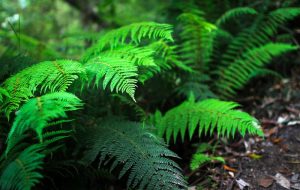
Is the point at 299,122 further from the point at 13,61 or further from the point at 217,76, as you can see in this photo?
the point at 13,61

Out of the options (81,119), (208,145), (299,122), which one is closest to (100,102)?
(81,119)

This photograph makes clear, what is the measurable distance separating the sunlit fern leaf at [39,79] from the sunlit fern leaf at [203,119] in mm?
840

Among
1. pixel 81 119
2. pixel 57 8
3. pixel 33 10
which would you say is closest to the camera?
pixel 81 119

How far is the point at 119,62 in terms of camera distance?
205 centimetres

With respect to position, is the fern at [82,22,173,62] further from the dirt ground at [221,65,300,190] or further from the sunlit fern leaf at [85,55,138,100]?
the dirt ground at [221,65,300,190]

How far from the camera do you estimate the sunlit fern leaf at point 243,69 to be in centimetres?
311

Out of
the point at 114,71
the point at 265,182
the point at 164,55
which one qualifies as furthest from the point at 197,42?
the point at 265,182

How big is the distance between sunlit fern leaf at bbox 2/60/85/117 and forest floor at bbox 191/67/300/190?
4.20 feet

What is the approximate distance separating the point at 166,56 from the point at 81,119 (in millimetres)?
997

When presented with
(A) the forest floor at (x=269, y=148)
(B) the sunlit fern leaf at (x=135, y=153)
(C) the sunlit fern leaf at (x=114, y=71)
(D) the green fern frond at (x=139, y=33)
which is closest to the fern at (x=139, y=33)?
(D) the green fern frond at (x=139, y=33)

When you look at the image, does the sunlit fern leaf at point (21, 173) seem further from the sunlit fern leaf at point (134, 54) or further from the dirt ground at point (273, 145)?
the dirt ground at point (273, 145)

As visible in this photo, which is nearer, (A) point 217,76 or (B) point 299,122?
(B) point 299,122

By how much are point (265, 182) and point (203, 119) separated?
2.18 ft

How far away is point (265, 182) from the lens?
2.19 metres
